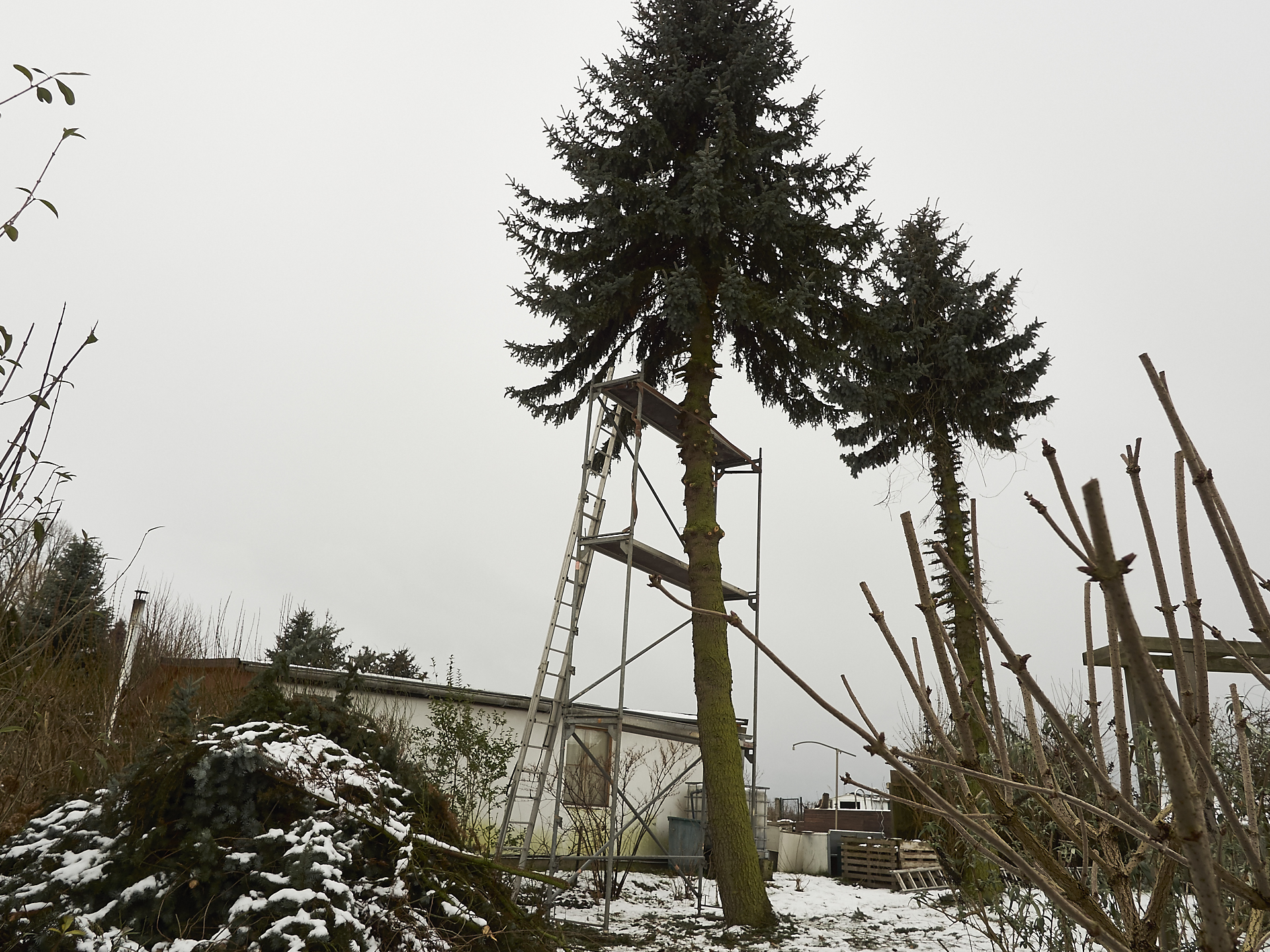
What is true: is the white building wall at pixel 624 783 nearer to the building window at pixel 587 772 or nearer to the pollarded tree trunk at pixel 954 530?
the building window at pixel 587 772

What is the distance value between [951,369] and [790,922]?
883 centimetres

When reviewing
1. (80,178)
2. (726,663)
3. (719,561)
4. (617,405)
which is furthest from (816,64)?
(80,178)

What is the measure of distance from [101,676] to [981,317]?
13.7 meters

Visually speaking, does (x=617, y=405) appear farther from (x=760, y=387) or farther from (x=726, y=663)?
(x=726, y=663)

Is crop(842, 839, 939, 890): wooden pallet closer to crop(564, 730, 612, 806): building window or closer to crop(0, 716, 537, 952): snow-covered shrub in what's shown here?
crop(564, 730, 612, 806): building window

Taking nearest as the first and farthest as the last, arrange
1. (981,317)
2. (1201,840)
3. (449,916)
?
1. (1201,840)
2. (449,916)
3. (981,317)

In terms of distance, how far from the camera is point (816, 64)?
11750 mm

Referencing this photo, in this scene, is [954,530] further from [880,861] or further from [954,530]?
[880,861]

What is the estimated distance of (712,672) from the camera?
30.1ft

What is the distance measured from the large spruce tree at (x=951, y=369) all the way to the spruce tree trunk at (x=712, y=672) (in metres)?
3.93

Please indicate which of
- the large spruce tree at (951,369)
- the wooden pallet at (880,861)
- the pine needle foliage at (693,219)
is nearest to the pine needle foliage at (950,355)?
the large spruce tree at (951,369)

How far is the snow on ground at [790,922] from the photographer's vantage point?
24.5 ft

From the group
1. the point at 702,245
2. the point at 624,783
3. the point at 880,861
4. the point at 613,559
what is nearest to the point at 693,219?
the point at 702,245

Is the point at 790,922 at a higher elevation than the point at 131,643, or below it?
below
